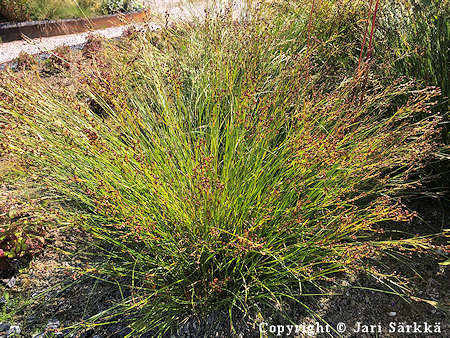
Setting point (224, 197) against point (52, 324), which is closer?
point (224, 197)

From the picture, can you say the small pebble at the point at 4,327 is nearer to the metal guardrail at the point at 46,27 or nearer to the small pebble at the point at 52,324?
the small pebble at the point at 52,324

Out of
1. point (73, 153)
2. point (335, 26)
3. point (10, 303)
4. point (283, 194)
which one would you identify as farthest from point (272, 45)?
point (10, 303)

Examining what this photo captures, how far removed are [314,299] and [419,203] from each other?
116cm

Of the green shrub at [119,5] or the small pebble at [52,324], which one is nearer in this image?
the small pebble at [52,324]

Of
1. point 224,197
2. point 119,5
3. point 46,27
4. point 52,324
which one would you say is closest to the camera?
point 224,197

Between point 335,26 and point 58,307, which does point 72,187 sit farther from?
point 335,26

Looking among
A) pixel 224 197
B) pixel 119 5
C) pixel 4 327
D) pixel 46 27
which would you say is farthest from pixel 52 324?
pixel 119 5

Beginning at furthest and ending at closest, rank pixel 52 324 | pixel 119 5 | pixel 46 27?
pixel 119 5, pixel 46 27, pixel 52 324

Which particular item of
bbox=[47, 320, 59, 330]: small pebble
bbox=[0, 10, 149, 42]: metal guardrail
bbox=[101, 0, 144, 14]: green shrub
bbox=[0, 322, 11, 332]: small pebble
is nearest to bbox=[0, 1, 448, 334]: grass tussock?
bbox=[47, 320, 59, 330]: small pebble

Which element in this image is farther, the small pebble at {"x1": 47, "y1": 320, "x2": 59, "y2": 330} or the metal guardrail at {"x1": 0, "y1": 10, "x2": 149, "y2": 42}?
the metal guardrail at {"x1": 0, "y1": 10, "x2": 149, "y2": 42}

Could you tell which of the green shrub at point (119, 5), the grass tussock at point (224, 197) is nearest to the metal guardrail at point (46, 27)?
the green shrub at point (119, 5)

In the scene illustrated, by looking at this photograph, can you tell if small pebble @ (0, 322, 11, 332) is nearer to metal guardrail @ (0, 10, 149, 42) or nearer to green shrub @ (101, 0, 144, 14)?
metal guardrail @ (0, 10, 149, 42)

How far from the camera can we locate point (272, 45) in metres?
3.19

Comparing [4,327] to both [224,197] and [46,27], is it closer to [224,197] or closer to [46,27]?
[224,197]
